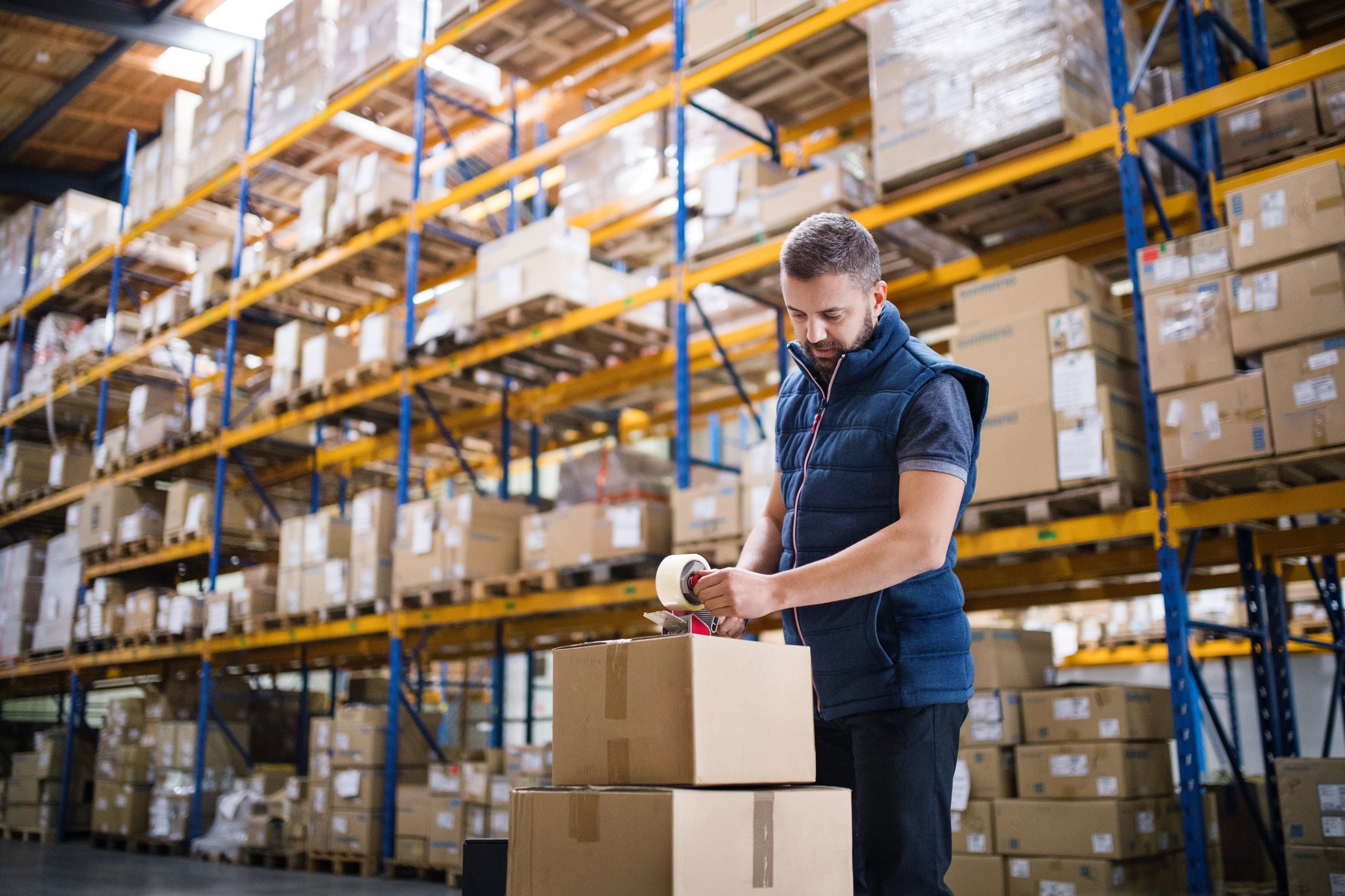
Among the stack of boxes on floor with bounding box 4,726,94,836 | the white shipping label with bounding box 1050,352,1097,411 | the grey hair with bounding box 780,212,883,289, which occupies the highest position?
A: the white shipping label with bounding box 1050,352,1097,411

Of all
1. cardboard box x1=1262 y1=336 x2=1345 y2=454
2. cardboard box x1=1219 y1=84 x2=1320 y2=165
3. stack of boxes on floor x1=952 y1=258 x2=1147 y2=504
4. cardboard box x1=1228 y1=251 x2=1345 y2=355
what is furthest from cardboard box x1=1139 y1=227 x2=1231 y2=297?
cardboard box x1=1219 y1=84 x2=1320 y2=165

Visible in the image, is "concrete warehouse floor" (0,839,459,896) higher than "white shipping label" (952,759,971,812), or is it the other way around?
"white shipping label" (952,759,971,812)

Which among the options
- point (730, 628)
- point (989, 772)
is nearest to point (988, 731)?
point (989, 772)

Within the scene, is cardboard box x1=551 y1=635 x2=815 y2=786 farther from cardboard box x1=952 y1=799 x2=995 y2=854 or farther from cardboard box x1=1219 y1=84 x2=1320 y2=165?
cardboard box x1=1219 y1=84 x2=1320 y2=165

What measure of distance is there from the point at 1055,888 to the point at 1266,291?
259 centimetres

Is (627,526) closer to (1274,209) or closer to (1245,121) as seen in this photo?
(1274,209)

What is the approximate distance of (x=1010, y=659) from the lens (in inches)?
207

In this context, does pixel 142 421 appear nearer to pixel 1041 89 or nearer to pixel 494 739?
pixel 494 739

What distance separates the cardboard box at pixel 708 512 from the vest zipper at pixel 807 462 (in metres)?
3.98

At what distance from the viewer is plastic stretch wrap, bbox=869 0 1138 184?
16.8 feet

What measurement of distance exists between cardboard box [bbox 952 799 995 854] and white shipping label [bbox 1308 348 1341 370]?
228 cm

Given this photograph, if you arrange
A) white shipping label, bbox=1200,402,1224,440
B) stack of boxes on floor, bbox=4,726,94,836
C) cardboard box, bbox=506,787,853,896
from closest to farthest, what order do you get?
cardboard box, bbox=506,787,853,896, white shipping label, bbox=1200,402,1224,440, stack of boxes on floor, bbox=4,726,94,836

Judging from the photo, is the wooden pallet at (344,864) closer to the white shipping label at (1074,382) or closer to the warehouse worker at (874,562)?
the white shipping label at (1074,382)

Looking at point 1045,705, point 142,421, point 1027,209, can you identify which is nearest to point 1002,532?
point 1045,705
